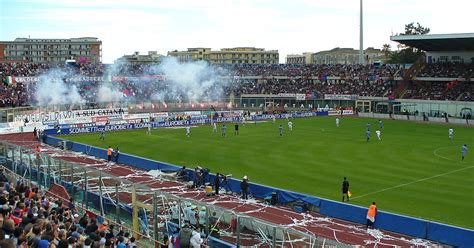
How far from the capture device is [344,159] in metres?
37.2

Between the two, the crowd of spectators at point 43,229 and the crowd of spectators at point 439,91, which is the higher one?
the crowd of spectators at point 439,91

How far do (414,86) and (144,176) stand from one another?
5824cm

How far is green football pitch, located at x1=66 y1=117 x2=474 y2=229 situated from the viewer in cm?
2641

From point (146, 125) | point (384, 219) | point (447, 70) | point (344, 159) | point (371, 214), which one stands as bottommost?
point (384, 219)

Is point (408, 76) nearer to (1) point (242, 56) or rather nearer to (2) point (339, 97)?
(2) point (339, 97)

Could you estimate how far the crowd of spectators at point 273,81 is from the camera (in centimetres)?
7369

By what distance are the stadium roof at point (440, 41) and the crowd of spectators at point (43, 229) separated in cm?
6213

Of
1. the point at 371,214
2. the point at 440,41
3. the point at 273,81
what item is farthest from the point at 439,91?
the point at 371,214

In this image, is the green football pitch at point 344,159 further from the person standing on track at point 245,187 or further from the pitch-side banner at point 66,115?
the pitch-side banner at point 66,115

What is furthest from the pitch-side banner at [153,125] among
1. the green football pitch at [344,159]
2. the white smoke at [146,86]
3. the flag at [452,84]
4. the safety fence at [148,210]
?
the safety fence at [148,210]

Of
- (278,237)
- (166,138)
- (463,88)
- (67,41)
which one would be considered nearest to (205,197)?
(278,237)

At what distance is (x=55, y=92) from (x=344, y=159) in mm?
52275

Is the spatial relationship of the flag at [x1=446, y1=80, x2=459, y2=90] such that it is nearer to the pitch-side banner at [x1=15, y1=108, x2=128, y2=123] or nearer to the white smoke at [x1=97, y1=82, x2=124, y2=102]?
the pitch-side banner at [x1=15, y1=108, x2=128, y2=123]

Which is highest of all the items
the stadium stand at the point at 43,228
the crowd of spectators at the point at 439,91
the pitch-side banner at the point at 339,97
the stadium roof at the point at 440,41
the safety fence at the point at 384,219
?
the stadium roof at the point at 440,41
